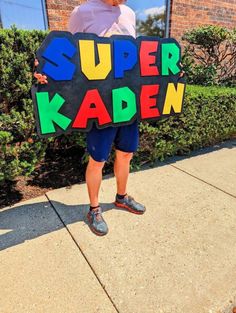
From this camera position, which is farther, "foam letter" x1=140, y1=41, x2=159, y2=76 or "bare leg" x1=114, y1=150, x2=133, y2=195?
"bare leg" x1=114, y1=150, x2=133, y2=195

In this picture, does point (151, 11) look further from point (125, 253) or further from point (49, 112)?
point (125, 253)

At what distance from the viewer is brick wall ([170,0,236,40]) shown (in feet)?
18.8

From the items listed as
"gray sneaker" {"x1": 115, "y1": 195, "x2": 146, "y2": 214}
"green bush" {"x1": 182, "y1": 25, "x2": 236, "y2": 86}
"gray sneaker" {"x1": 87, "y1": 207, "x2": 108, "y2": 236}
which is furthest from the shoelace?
"green bush" {"x1": 182, "y1": 25, "x2": 236, "y2": 86}

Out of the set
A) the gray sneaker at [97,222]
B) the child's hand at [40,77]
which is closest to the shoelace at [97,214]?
the gray sneaker at [97,222]

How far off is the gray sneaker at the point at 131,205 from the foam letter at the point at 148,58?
1.15m

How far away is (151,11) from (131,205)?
463cm

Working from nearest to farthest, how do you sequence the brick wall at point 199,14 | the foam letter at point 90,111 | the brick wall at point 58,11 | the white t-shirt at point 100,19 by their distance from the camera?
the white t-shirt at point 100,19 < the foam letter at point 90,111 < the brick wall at point 58,11 < the brick wall at point 199,14

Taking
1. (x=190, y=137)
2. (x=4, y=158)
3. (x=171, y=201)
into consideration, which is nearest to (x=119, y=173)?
(x=171, y=201)

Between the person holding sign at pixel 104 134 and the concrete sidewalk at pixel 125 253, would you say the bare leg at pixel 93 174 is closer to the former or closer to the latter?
the person holding sign at pixel 104 134

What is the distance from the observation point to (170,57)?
224cm

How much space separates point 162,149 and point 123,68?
5.53 ft

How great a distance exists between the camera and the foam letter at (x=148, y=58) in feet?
6.82

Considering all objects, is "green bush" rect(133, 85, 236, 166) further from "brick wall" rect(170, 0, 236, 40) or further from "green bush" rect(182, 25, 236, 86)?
"brick wall" rect(170, 0, 236, 40)

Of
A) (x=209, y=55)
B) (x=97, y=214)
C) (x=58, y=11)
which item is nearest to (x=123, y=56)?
(x=97, y=214)
